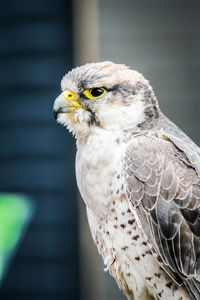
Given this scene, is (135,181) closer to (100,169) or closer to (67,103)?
(100,169)

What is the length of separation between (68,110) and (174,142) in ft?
1.65

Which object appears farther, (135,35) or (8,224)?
(135,35)

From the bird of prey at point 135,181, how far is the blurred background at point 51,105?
3.23 m

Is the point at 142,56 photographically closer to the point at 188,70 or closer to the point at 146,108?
the point at 188,70

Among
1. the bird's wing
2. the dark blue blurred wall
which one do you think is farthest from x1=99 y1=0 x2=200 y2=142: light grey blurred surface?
the bird's wing

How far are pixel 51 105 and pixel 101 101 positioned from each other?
383 cm

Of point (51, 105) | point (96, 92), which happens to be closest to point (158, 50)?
point (51, 105)

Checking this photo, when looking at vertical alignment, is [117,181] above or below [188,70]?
above

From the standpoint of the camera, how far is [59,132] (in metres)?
6.54

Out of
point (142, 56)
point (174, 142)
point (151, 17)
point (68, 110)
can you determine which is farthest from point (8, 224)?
point (151, 17)

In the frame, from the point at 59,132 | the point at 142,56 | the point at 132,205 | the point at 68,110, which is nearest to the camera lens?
the point at 132,205

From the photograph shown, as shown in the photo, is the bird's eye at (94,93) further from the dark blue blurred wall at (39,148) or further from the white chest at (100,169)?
the dark blue blurred wall at (39,148)

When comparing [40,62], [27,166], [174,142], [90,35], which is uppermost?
[174,142]

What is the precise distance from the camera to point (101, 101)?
9.02 feet
